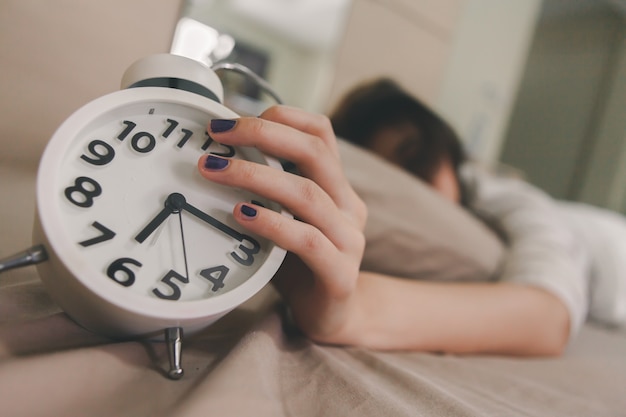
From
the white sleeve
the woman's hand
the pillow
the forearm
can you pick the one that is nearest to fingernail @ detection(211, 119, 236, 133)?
the woman's hand

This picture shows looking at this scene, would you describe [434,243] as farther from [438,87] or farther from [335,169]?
[438,87]

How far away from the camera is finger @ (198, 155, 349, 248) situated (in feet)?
1.07

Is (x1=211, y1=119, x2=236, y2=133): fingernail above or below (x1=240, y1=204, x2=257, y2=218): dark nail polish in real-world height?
above

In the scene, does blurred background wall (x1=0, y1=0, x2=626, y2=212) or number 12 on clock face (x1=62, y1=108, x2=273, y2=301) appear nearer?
number 12 on clock face (x1=62, y1=108, x2=273, y2=301)

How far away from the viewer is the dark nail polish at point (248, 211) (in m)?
0.32

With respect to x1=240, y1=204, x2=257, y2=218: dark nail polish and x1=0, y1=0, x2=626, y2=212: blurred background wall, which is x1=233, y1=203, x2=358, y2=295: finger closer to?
x1=240, y1=204, x2=257, y2=218: dark nail polish

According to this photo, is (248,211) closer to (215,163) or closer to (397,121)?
(215,163)

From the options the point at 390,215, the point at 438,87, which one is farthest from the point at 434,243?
the point at 438,87

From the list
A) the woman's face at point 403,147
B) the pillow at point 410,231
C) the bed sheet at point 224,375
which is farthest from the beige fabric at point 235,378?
the woman's face at point 403,147

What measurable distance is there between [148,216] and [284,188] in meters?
0.10

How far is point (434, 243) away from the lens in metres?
0.76

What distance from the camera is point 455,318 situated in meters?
0.58

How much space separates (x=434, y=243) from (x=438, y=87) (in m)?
1.26

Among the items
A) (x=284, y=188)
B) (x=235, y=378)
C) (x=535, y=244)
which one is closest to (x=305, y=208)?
(x=284, y=188)
